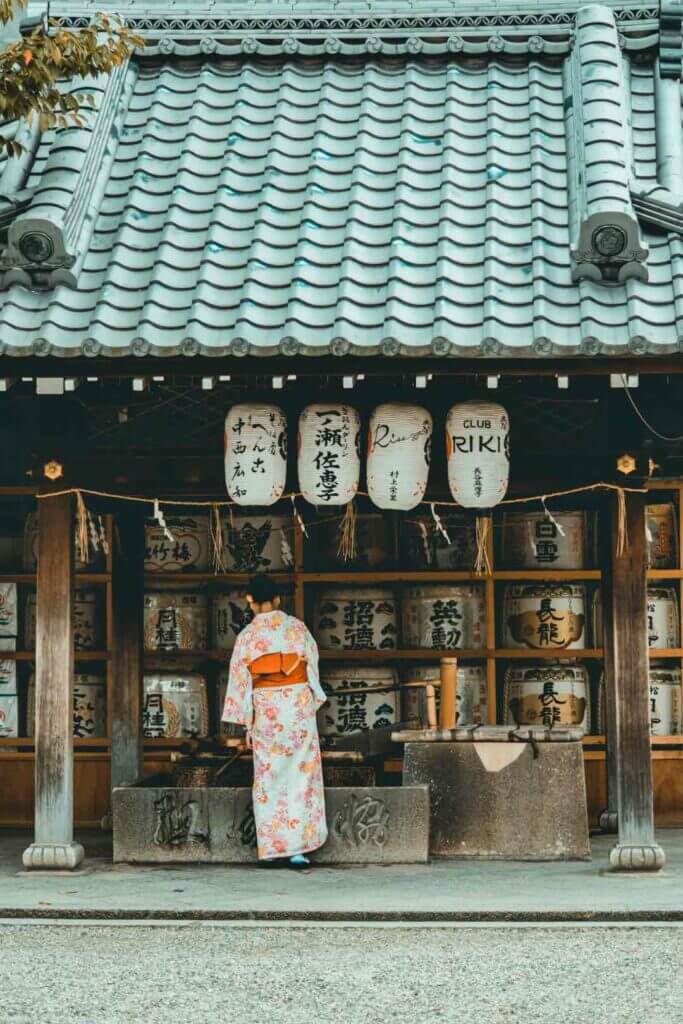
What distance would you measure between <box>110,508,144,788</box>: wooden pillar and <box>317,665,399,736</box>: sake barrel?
4.96 feet

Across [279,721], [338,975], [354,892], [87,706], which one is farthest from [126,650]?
[338,975]

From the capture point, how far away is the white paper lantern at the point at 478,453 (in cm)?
972

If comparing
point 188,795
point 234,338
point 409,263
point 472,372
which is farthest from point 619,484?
point 188,795

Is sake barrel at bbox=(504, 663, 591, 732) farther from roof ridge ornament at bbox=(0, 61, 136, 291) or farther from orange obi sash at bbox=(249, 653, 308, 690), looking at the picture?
roof ridge ornament at bbox=(0, 61, 136, 291)

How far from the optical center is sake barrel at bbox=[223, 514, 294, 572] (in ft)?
41.1

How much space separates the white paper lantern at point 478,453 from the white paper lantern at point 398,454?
0.18 metres

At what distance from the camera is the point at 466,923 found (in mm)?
8523

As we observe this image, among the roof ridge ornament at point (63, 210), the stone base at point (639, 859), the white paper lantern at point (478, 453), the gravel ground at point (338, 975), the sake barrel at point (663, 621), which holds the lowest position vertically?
the gravel ground at point (338, 975)

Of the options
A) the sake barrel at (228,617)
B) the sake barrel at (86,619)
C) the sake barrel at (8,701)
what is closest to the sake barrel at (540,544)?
the sake barrel at (228,617)

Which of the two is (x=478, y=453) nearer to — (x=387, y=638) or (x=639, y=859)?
(x=639, y=859)

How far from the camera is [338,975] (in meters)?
7.34

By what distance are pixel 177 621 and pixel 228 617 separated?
43cm

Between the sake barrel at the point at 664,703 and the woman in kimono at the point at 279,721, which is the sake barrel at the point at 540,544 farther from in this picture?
the woman in kimono at the point at 279,721

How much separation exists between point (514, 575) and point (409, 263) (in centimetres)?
343
